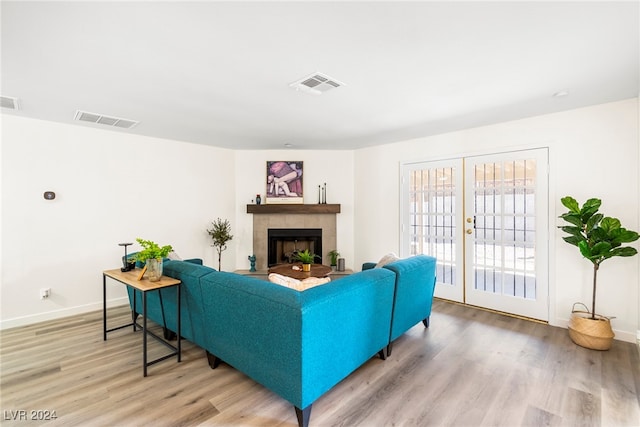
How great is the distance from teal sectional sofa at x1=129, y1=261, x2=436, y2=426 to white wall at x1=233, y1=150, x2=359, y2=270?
2.83 metres

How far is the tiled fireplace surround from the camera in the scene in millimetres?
5414

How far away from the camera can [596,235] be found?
2736mm

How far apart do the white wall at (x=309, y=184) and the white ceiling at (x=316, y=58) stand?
1.92m

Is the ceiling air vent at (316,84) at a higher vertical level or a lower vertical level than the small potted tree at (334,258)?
higher

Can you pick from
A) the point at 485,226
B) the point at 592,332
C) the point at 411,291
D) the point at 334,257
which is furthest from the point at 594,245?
the point at 334,257

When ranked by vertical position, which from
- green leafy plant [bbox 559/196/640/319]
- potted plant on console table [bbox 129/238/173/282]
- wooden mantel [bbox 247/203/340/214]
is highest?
wooden mantel [bbox 247/203/340/214]

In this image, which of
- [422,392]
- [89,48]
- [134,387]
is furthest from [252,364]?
[89,48]

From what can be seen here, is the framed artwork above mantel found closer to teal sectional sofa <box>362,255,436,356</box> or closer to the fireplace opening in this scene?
the fireplace opening

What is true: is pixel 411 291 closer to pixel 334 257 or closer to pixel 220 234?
pixel 334 257

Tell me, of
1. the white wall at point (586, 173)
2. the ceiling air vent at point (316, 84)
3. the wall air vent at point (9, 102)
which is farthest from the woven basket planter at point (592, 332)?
the wall air vent at point (9, 102)

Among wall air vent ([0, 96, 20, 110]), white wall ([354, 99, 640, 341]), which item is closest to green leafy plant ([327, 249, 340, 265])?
white wall ([354, 99, 640, 341])

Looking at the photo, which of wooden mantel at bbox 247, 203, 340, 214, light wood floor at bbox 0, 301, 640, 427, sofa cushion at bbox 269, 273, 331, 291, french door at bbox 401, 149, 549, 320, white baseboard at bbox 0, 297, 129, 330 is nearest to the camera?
light wood floor at bbox 0, 301, 640, 427

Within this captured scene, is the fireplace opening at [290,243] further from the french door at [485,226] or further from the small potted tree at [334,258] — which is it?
the french door at [485,226]

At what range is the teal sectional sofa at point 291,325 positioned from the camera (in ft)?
5.74
